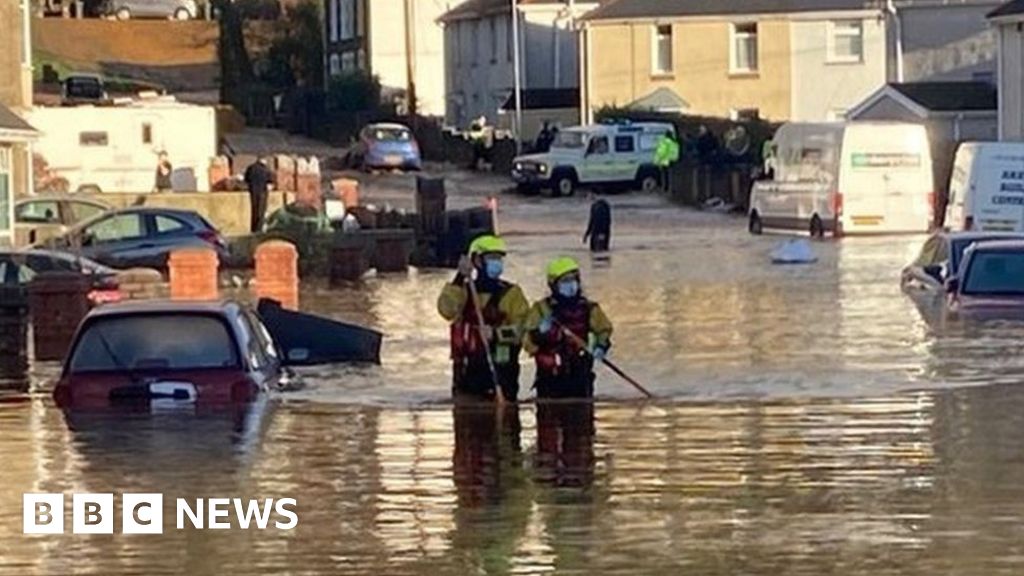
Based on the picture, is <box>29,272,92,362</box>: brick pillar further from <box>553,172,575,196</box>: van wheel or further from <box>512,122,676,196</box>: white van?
<box>553,172,575,196</box>: van wheel

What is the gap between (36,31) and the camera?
336 ft

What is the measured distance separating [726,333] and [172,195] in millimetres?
22910

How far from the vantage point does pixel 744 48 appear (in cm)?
8319

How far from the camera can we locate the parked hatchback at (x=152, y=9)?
352 feet

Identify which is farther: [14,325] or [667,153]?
[667,153]

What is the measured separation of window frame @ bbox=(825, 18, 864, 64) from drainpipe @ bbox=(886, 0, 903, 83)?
7944 millimetres

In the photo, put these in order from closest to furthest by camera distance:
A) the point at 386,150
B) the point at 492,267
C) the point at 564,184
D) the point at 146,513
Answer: the point at 146,513
the point at 492,267
the point at 564,184
the point at 386,150

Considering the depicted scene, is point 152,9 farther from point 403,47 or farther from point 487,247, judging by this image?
point 487,247

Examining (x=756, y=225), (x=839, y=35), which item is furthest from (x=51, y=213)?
(x=839, y=35)

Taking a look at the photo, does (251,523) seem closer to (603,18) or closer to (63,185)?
(63,185)

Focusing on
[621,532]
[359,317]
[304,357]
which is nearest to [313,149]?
[359,317]

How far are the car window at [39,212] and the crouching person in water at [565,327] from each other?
91.3 feet

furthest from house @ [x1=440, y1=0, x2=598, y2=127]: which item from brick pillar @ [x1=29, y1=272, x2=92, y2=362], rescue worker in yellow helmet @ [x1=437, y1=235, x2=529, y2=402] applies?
rescue worker in yellow helmet @ [x1=437, y1=235, x2=529, y2=402]

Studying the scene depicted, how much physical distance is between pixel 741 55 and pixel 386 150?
11.5 metres
